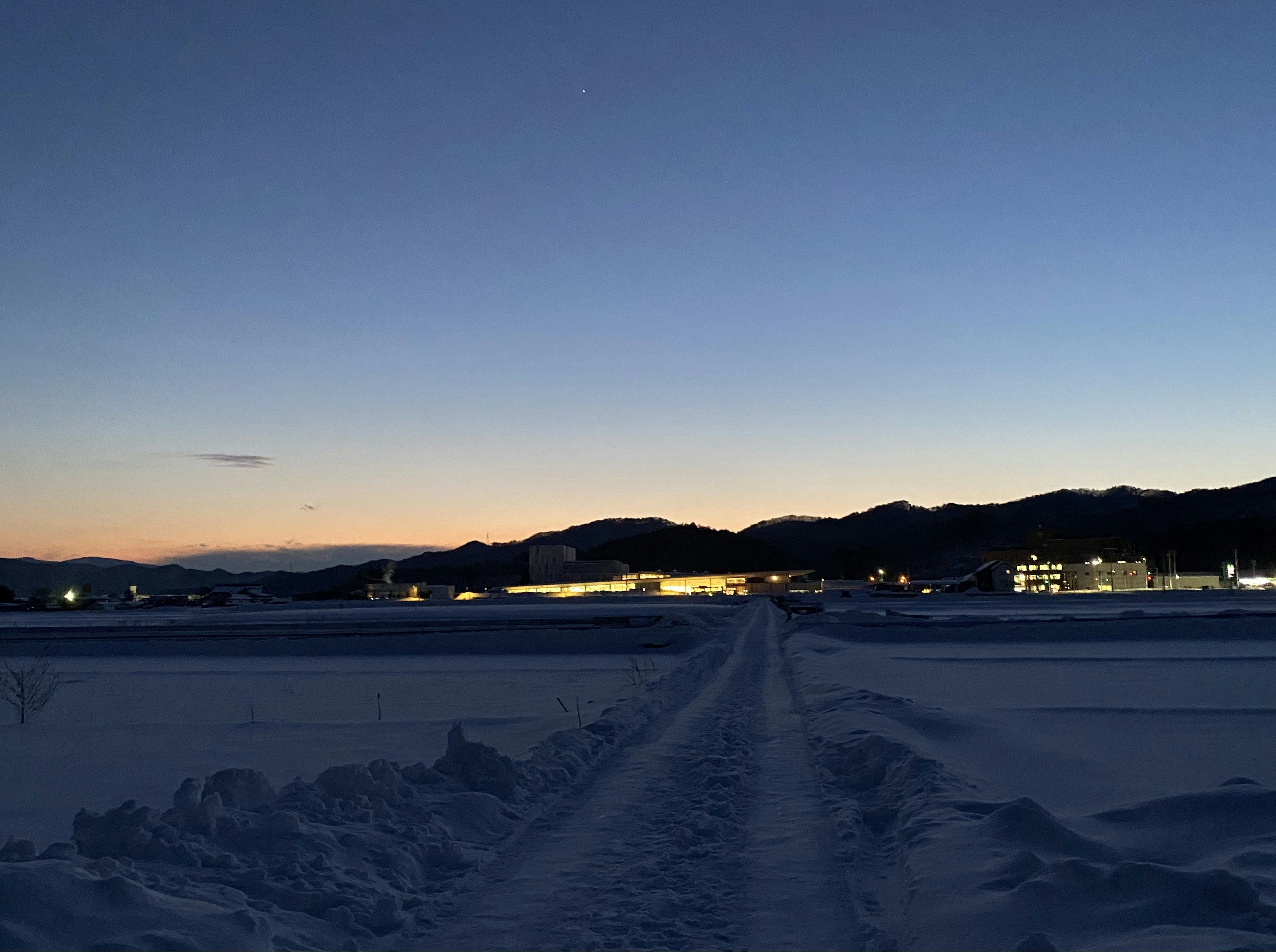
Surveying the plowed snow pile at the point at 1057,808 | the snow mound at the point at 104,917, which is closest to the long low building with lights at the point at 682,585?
the plowed snow pile at the point at 1057,808

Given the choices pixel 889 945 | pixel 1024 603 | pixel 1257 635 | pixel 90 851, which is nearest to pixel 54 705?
pixel 90 851

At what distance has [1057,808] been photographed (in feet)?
30.9

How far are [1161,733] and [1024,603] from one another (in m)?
67.4

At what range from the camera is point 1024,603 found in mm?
76125

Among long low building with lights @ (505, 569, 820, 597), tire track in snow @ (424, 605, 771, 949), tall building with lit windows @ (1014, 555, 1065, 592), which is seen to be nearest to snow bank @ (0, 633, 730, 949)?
tire track in snow @ (424, 605, 771, 949)

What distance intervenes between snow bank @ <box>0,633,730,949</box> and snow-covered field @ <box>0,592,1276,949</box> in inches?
1.0

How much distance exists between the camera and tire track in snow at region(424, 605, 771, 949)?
235 inches

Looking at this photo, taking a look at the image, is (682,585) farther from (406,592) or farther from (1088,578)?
(1088,578)

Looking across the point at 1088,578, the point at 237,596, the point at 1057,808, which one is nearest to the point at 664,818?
the point at 1057,808

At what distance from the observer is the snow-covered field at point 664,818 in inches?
234

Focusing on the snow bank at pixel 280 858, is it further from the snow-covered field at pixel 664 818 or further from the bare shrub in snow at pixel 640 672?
the bare shrub in snow at pixel 640 672

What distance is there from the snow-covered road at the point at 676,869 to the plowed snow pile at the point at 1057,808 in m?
0.41

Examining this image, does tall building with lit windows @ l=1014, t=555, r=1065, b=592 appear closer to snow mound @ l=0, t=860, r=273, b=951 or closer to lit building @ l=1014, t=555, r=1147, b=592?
lit building @ l=1014, t=555, r=1147, b=592

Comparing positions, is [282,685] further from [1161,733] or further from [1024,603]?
[1024,603]
